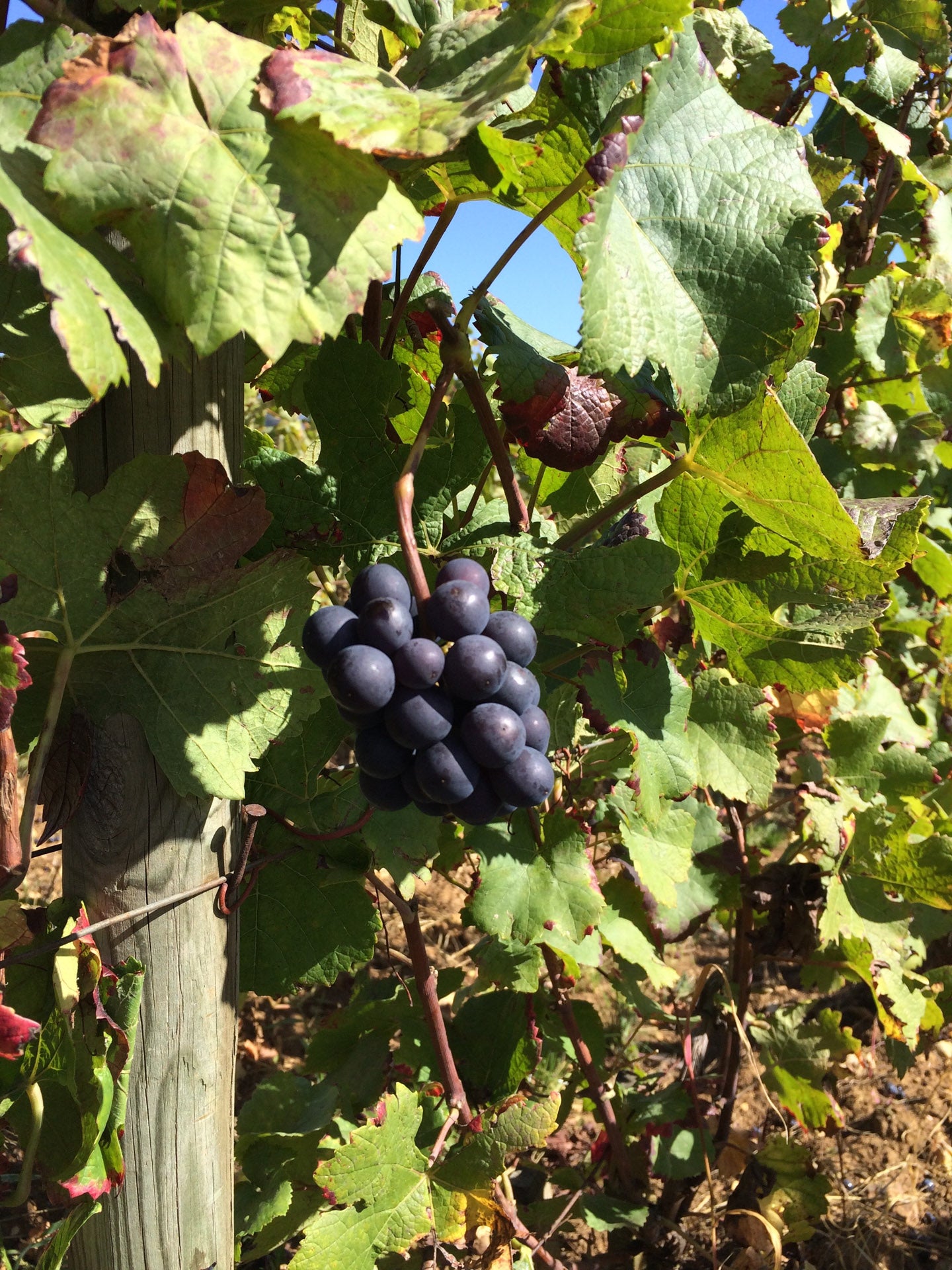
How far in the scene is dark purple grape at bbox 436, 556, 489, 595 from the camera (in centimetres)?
106

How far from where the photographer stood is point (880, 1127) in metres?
3.20

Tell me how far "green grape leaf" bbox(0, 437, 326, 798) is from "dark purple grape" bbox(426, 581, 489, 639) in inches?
9.8

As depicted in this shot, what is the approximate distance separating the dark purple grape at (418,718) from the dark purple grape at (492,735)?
0.03m

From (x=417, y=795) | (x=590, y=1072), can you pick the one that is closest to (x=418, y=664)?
(x=417, y=795)

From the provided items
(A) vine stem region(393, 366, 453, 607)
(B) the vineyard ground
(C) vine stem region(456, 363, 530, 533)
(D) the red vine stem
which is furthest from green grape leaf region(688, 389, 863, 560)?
(B) the vineyard ground

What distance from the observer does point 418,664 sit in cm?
99

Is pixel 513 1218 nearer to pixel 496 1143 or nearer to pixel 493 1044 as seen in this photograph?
pixel 496 1143

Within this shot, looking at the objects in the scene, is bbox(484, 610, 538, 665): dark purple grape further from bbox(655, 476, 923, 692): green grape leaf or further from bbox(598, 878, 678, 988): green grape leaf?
bbox(598, 878, 678, 988): green grape leaf

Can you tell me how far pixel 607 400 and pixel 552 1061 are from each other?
178 cm

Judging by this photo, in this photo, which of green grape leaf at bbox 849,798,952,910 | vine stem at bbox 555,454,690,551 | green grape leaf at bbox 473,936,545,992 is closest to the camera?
vine stem at bbox 555,454,690,551

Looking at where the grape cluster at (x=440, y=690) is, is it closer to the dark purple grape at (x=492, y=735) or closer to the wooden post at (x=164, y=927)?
the dark purple grape at (x=492, y=735)

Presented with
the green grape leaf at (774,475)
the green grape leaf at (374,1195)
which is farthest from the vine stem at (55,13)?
the green grape leaf at (374,1195)

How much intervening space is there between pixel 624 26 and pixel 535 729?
2.69 feet

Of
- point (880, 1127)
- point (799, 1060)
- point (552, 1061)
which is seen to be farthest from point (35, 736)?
point (880, 1127)
